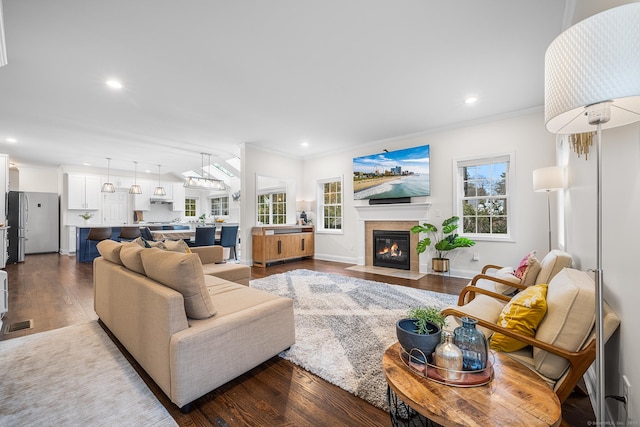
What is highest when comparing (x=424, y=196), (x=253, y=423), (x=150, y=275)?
(x=424, y=196)

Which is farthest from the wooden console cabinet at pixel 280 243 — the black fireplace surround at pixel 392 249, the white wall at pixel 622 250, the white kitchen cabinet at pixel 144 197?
the white kitchen cabinet at pixel 144 197

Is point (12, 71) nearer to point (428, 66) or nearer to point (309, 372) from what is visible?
point (309, 372)

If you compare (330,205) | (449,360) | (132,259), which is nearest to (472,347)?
(449,360)

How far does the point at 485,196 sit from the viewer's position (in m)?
4.57

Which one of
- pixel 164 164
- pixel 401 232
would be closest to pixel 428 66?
pixel 401 232

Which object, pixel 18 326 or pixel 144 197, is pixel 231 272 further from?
pixel 144 197

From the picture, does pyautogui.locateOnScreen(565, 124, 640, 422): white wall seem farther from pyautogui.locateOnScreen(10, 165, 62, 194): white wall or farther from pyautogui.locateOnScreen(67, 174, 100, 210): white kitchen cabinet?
pyautogui.locateOnScreen(10, 165, 62, 194): white wall

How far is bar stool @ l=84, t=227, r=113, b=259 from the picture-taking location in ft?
20.2

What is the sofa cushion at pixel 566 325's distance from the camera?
1185 mm

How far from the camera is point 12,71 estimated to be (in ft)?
9.76

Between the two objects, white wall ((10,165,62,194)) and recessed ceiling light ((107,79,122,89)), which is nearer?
recessed ceiling light ((107,79,122,89))

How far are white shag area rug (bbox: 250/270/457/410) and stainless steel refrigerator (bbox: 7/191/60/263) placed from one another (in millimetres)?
6598

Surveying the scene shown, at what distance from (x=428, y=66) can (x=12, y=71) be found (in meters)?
4.57

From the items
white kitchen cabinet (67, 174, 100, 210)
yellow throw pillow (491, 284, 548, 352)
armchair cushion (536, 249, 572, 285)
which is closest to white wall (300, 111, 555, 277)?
armchair cushion (536, 249, 572, 285)
